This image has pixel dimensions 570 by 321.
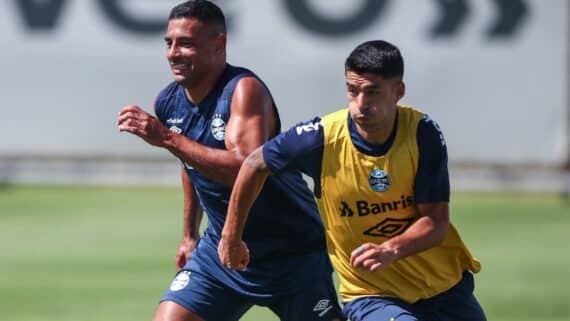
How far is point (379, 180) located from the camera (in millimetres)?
7414

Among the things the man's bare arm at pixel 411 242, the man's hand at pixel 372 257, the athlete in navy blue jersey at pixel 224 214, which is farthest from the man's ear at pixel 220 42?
the man's hand at pixel 372 257

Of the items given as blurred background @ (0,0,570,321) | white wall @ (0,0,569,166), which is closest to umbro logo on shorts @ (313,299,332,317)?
blurred background @ (0,0,570,321)

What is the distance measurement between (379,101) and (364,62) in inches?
8.0

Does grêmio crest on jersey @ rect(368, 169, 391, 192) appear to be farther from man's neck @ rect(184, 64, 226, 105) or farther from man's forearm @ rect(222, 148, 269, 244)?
man's neck @ rect(184, 64, 226, 105)

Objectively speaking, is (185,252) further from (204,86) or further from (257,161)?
(257,161)

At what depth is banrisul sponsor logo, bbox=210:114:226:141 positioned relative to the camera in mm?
8086

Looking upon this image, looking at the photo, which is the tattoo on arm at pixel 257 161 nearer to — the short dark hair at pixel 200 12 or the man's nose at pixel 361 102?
the man's nose at pixel 361 102

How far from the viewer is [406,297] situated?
760 cm

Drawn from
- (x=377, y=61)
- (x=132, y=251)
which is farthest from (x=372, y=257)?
(x=132, y=251)

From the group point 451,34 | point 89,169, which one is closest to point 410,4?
point 451,34

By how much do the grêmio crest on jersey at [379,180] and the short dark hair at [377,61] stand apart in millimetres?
474

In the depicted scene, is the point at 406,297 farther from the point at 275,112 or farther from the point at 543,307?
the point at 543,307

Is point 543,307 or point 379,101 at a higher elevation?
point 379,101

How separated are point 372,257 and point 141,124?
4.81ft
